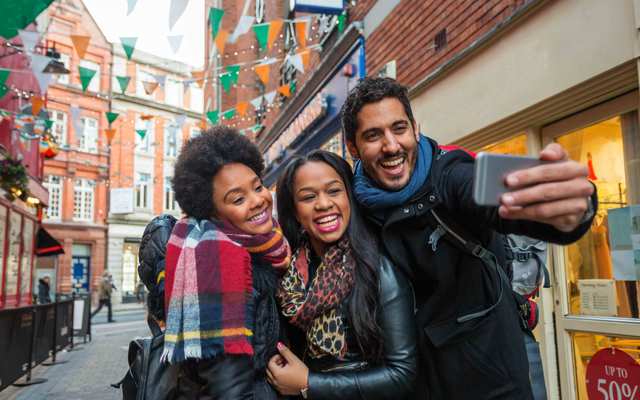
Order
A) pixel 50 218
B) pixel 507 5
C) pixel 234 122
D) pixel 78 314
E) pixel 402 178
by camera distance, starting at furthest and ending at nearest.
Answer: pixel 50 218 → pixel 234 122 → pixel 78 314 → pixel 507 5 → pixel 402 178

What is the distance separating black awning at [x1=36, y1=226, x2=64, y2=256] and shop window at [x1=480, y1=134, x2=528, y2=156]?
13242mm

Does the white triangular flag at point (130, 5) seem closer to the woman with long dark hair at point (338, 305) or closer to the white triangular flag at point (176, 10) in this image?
the white triangular flag at point (176, 10)

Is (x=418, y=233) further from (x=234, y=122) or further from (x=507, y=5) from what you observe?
(x=234, y=122)

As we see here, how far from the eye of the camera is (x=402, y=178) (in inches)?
77.1

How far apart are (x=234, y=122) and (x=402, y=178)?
1598 centimetres

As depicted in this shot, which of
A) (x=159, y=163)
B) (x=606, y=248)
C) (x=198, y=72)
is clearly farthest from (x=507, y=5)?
(x=159, y=163)

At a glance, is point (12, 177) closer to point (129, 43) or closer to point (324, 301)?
point (129, 43)

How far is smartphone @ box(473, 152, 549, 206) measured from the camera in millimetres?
1032

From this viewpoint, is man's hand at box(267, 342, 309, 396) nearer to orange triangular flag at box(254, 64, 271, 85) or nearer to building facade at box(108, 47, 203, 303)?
orange triangular flag at box(254, 64, 271, 85)

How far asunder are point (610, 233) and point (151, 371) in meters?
3.46

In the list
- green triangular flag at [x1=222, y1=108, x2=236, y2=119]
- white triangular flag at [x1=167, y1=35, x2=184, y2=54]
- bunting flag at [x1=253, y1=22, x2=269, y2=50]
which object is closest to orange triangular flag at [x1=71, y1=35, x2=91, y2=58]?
A: white triangular flag at [x1=167, y1=35, x2=184, y2=54]

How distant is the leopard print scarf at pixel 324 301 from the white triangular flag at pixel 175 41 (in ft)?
18.5

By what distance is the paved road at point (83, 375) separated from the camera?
6.61 meters

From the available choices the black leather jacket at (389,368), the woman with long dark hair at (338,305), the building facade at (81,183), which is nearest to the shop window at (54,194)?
the building facade at (81,183)
